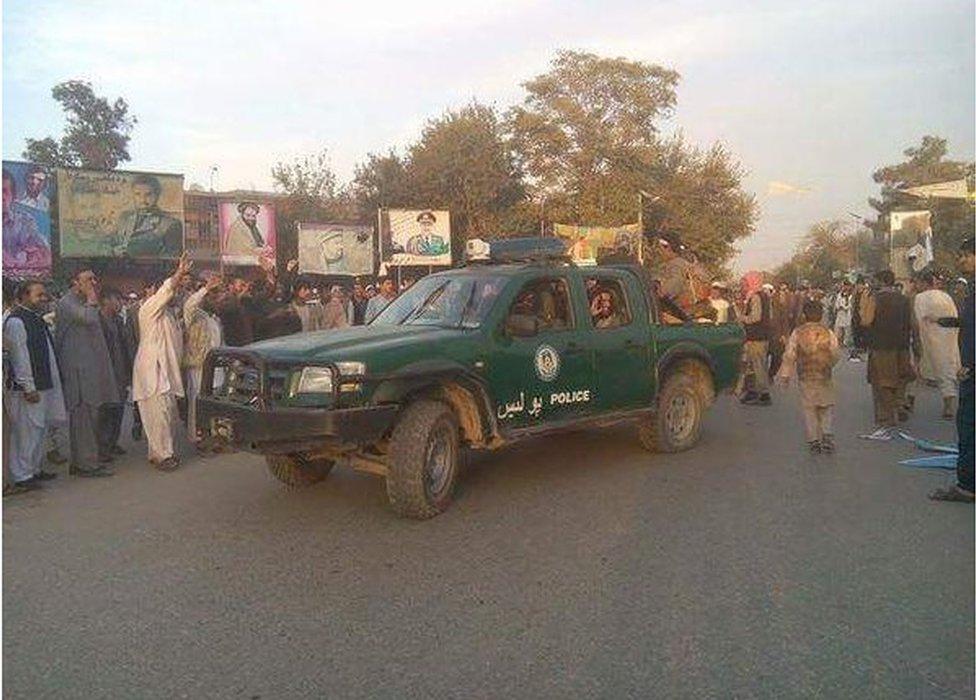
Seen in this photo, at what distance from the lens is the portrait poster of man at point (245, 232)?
123 ft

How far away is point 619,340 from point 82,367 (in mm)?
5171

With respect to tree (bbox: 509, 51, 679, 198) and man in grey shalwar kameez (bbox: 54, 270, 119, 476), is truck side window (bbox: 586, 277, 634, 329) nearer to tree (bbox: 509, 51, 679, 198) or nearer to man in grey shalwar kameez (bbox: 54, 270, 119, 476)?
man in grey shalwar kameez (bbox: 54, 270, 119, 476)

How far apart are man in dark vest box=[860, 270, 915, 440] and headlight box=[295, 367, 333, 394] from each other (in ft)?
23.2

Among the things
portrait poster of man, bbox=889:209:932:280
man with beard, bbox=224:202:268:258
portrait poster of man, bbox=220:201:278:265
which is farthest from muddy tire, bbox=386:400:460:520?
man with beard, bbox=224:202:268:258

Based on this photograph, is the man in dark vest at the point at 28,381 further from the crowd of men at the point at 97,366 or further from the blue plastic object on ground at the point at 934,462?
the blue plastic object on ground at the point at 934,462

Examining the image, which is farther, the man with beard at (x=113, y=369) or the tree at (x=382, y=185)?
the tree at (x=382, y=185)

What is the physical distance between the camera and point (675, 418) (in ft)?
27.7

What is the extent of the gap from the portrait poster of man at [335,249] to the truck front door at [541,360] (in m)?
30.2

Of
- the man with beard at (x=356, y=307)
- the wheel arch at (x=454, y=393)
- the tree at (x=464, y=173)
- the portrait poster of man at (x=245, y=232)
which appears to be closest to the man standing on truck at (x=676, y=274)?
the wheel arch at (x=454, y=393)

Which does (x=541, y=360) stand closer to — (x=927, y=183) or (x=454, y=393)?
(x=454, y=393)

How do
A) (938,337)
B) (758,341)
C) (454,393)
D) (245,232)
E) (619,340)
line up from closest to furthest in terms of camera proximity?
(454,393) → (619,340) → (938,337) → (758,341) → (245,232)

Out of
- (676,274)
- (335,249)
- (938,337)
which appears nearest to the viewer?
(938,337)

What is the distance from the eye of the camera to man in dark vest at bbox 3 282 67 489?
277 inches

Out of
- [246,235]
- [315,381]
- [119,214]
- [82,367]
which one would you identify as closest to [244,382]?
[315,381]
